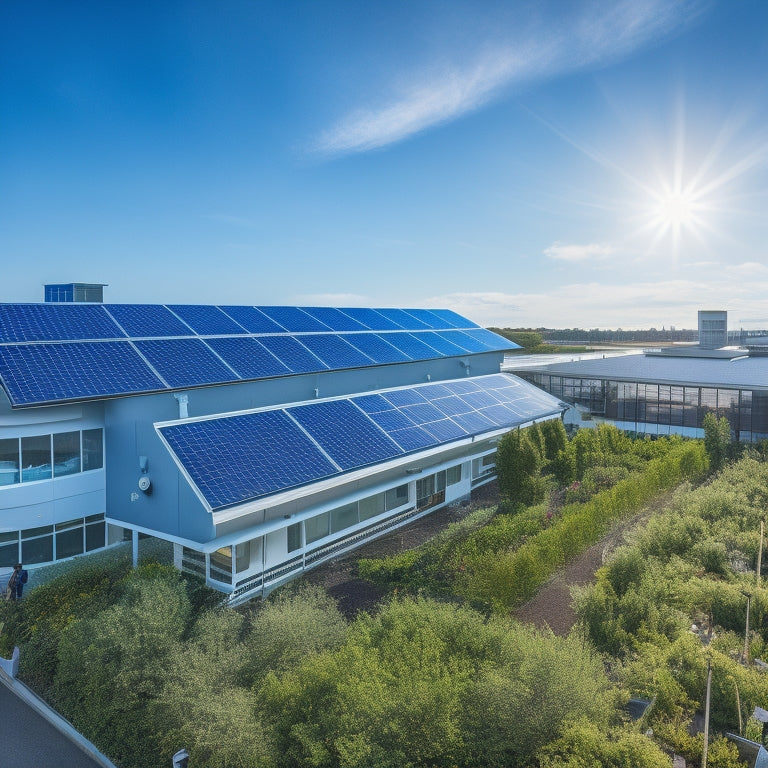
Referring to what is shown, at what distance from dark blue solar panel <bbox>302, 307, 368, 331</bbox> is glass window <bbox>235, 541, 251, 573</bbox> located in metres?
16.1

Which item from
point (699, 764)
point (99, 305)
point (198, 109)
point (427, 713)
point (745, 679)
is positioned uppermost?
point (198, 109)

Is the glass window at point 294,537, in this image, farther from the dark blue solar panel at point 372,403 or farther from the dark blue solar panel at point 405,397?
the dark blue solar panel at point 405,397

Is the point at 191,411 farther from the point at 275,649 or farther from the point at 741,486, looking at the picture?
the point at 741,486

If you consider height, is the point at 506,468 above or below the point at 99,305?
below

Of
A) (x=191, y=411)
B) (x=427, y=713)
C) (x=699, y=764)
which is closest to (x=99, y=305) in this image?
(x=191, y=411)

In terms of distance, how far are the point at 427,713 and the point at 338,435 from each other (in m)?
12.8

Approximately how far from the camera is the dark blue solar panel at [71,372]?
1658 cm

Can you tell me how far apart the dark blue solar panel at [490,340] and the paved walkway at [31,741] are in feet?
101

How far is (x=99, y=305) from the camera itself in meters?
23.4

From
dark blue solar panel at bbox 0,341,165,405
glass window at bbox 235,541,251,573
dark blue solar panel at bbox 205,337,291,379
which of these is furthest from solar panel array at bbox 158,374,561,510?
dark blue solar panel at bbox 0,341,165,405

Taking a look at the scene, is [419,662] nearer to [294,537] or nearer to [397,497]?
[294,537]

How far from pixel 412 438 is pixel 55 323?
14.5 metres

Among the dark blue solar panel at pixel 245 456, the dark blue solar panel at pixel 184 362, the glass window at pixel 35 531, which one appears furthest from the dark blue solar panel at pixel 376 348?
the glass window at pixel 35 531

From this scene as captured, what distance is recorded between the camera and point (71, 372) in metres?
18.0
